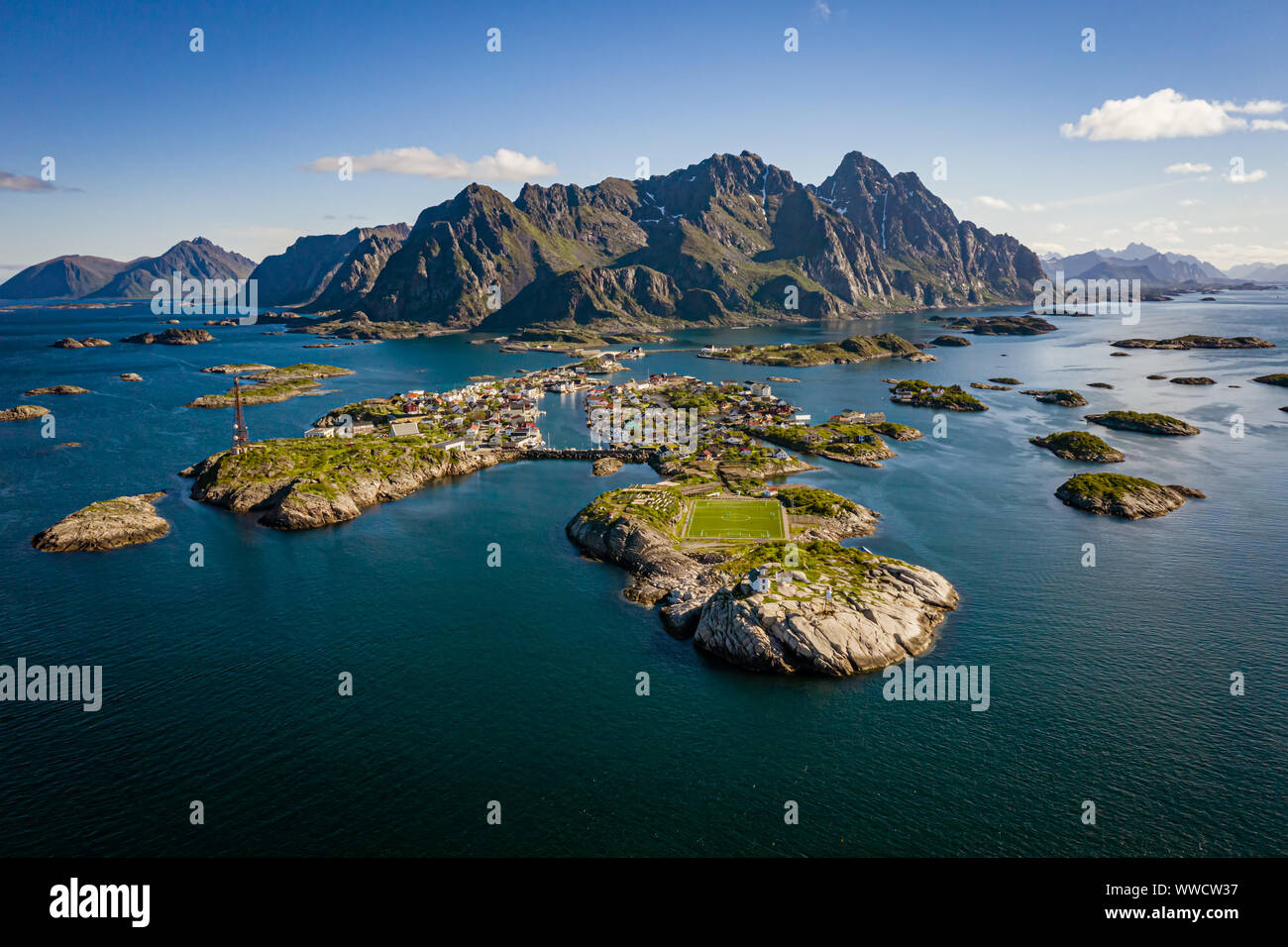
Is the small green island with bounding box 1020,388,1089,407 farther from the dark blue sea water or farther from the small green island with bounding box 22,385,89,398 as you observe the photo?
the small green island with bounding box 22,385,89,398

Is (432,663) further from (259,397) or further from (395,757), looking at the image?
(259,397)

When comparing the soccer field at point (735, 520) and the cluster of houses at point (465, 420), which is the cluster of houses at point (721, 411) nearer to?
the cluster of houses at point (465, 420)

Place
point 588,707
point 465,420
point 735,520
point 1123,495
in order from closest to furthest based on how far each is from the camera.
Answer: point 588,707
point 735,520
point 1123,495
point 465,420

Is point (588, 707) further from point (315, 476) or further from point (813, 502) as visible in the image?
point (315, 476)

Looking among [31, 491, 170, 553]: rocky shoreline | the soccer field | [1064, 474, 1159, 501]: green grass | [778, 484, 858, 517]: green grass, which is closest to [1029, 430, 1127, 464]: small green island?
[1064, 474, 1159, 501]: green grass

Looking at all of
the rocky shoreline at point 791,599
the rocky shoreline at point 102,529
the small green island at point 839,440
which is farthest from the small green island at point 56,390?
the small green island at point 839,440

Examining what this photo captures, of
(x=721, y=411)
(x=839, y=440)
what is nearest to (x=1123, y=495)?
(x=839, y=440)
